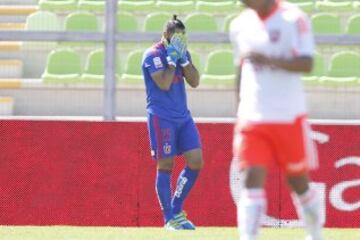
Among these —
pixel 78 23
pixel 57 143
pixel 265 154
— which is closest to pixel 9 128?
pixel 57 143

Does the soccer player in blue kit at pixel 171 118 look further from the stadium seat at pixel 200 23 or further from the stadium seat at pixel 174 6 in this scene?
the stadium seat at pixel 174 6

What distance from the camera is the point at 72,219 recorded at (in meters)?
11.1

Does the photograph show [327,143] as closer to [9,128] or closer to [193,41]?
[193,41]

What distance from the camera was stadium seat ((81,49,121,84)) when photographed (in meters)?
11.1

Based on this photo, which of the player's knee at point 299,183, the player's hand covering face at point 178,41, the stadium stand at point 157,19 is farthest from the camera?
the stadium stand at point 157,19

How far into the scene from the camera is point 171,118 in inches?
397

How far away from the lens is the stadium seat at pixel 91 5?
1270 centimetres

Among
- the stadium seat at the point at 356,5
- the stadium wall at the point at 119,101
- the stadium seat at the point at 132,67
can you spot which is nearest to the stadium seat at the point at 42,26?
the stadium wall at the point at 119,101

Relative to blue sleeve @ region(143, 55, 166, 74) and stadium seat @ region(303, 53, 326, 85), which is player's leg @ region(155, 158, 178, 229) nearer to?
blue sleeve @ region(143, 55, 166, 74)

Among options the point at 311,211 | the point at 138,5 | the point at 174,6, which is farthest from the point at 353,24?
the point at 311,211

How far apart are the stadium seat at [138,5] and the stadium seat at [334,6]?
1.98 m

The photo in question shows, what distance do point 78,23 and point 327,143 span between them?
2997 mm

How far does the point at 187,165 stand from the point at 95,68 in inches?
66.6

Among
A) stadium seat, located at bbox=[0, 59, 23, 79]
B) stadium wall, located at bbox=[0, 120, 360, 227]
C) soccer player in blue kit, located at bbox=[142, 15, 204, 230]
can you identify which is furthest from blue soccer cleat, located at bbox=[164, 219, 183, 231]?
stadium seat, located at bbox=[0, 59, 23, 79]
